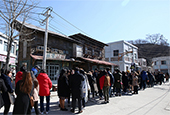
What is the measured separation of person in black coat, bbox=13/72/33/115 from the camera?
3.00 meters

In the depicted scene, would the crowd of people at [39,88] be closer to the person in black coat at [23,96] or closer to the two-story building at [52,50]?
the person in black coat at [23,96]

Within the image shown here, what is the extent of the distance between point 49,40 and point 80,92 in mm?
10169

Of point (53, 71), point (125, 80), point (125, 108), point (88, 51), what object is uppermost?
point (88, 51)

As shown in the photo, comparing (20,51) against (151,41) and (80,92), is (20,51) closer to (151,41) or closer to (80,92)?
(80,92)

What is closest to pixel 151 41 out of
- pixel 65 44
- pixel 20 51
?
pixel 65 44

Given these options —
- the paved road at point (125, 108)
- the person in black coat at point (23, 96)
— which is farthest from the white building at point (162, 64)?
the person in black coat at point (23, 96)

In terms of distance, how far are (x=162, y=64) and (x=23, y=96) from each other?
53.0 meters

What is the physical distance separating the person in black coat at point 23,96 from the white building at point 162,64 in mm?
51725

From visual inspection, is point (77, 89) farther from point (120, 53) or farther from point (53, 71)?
point (120, 53)

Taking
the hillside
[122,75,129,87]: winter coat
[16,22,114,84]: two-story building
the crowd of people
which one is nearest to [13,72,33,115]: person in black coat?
the crowd of people

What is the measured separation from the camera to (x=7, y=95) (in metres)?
3.92

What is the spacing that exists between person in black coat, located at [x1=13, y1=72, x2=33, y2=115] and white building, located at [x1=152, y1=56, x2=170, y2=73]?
51.7 metres

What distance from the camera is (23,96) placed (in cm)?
311

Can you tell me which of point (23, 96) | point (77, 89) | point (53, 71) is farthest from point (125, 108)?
point (53, 71)
